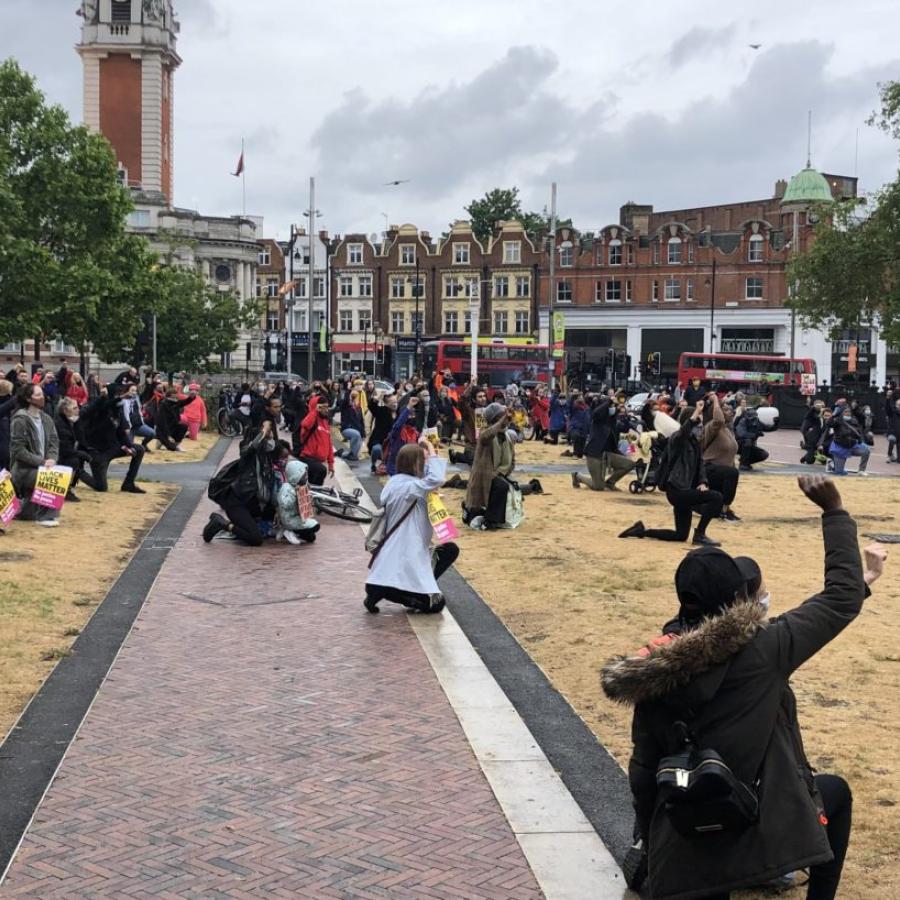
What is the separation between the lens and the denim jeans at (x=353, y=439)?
26.5m

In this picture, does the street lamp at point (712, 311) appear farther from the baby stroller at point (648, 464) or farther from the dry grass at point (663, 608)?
the dry grass at point (663, 608)

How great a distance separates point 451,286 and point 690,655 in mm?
93489

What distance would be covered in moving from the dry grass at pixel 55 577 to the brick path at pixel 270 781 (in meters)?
0.54

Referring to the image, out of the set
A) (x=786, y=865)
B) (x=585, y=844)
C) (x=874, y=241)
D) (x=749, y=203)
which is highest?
(x=749, y=203)

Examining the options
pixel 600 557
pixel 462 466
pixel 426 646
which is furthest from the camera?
pixel 462 466

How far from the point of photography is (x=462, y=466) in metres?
25.5

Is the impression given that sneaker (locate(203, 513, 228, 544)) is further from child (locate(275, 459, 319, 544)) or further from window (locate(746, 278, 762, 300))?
window (locate(746, 278, 762, 300))

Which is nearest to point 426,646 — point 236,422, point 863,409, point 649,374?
point 236,422

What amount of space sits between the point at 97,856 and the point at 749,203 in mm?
93909

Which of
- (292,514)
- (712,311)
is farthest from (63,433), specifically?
(712,311)

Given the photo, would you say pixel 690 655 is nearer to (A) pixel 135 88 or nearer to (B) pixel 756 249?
(B) pixel 756 249

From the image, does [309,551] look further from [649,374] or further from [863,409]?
[649,374]

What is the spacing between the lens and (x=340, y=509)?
16.9 meters

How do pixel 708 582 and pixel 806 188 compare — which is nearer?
pixel 708 582
